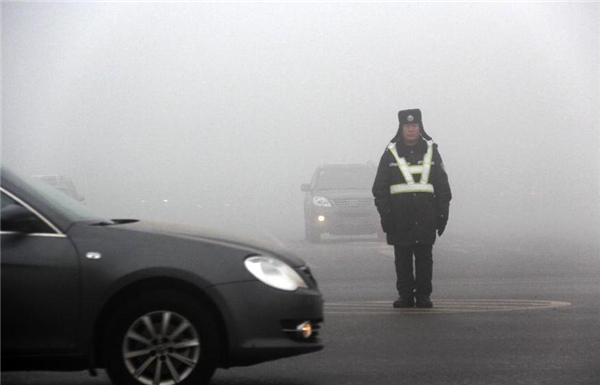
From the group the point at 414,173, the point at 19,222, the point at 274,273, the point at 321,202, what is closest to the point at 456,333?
the point at 414,173

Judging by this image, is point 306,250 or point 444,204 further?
point 306,250

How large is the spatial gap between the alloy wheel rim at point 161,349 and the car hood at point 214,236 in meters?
0.50

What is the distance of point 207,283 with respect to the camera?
8102mm

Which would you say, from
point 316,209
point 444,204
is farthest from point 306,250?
point 444,204

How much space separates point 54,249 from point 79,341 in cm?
50

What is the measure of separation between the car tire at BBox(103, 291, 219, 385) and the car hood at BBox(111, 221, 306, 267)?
16.8 inches

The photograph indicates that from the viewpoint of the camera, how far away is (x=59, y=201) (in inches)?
340

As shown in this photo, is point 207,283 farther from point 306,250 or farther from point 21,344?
point 306,250

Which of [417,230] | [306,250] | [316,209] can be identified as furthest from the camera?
[316,209]

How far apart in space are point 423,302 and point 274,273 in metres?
5.67

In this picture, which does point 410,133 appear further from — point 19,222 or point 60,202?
point 19,222

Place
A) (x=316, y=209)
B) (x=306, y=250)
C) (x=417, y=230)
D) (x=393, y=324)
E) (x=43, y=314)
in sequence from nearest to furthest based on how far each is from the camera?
(x=43, y=314)
(x=393, y=324)
(x=417, y=230)
(x=306, y=250)
(x=316, y=209)

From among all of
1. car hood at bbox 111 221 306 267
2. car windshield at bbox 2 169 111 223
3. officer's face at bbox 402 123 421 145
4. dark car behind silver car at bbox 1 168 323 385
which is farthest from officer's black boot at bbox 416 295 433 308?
dark car behind silver car at bbox 1 168 323 385

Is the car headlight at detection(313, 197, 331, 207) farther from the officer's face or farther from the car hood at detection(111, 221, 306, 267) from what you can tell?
the car hood at detection(111, 221, 306, 267)
